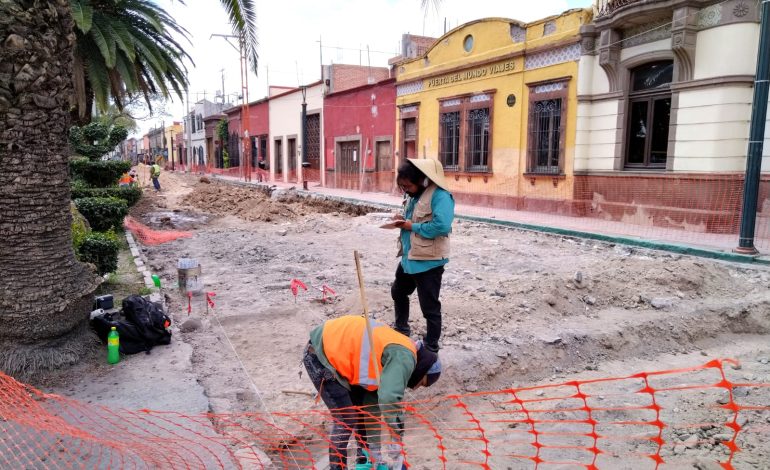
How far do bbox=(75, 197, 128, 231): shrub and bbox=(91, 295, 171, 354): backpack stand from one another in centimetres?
617

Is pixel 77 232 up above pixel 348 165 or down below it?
below

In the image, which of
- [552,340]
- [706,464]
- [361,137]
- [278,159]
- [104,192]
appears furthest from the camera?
[278,159]

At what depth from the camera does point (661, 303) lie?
6266 millimetres

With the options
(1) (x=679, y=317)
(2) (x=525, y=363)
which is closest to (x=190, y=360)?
(2) (x=525, y=363)

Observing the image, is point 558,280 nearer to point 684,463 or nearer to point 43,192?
point 684,463

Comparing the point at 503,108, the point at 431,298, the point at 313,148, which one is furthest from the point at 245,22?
the point at 313,148

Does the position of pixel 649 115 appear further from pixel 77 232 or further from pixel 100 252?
pixel 77 232

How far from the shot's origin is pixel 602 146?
12.4 metres

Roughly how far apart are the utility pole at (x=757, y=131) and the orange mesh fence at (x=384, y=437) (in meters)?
4.33

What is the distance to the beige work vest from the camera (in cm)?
423

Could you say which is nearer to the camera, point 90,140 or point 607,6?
point 607,6

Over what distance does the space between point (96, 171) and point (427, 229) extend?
11702 millimetres

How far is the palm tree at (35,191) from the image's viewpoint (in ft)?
13.0

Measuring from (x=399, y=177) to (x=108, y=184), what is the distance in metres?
11.9
